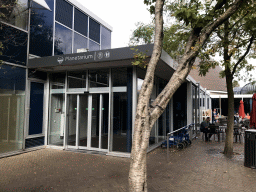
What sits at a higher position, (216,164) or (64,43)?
(64,43)

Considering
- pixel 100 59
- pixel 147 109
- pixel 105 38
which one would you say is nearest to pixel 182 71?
pixel 147 109

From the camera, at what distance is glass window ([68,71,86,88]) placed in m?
8.08

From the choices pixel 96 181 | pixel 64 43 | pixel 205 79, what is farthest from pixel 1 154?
pixel 205 79

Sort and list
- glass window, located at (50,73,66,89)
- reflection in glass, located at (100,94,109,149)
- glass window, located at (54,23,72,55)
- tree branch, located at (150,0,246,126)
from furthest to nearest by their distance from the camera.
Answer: glass window, located at (54,23,72,55), glass window, located at (50,73,66,89), reflection in glass, located at (100,94,109,149), tree branch, located at (150,0,246,126)

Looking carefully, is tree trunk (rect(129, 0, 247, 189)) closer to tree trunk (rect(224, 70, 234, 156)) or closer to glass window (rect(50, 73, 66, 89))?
tree trunk (rect(224, 70, 234, 156))

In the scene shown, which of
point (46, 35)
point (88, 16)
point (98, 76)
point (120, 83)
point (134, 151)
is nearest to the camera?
point (134, 151)

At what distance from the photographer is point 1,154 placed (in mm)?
6828

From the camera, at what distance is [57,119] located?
8609mm

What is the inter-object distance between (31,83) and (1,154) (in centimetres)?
284

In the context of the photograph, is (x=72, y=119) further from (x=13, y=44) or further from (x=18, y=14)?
(x=18, y=14)

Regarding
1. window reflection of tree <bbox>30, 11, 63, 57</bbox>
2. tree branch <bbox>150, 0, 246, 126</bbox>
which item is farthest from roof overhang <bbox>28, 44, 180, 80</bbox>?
tree branch <bbox>150, 0, 246, 126</bbox>

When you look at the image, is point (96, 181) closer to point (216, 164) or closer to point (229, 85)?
point (216, 164)

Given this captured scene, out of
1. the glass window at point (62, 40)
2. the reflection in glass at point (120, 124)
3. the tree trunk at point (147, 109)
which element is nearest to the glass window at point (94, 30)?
the glass window at point (62, 40)

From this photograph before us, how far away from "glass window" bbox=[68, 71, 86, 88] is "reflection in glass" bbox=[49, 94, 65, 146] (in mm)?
684
